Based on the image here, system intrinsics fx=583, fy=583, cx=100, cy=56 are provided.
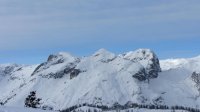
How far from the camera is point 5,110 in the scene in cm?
10350

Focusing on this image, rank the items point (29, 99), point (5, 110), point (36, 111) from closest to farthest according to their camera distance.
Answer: point (5, 110), point (36, 111), point (29, 99)

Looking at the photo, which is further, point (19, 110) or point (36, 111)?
point (36, 111)

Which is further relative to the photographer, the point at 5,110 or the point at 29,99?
the point at 29,99

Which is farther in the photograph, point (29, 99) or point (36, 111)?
point (29, 99)

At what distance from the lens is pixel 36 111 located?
115m

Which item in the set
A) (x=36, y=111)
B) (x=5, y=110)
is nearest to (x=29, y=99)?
(x=36, y=111)

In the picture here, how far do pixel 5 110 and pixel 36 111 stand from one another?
1238cm

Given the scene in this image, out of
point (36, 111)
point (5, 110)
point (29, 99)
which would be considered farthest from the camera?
point (29, 99)

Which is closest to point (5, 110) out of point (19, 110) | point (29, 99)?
point (19, 110)

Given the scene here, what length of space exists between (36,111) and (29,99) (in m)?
37.9

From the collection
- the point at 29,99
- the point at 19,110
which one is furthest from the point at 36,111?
the point at 29,99

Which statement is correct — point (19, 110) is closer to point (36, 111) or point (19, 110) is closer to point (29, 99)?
point (36, 111)

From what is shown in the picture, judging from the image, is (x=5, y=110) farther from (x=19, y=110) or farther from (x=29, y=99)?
(x=29, y=99)

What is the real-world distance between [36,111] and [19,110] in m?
7.50
